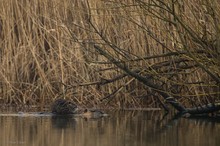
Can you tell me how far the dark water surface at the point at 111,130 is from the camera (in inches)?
257

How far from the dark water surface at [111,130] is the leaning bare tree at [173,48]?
0.35 metres

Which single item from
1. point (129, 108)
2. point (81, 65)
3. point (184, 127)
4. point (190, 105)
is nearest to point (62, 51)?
point (81, 65)

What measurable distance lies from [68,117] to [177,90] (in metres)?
1.35

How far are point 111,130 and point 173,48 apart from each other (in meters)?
1.67

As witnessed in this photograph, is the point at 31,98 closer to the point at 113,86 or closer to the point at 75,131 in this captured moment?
the point at 113,86

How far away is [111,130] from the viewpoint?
741 centimetres

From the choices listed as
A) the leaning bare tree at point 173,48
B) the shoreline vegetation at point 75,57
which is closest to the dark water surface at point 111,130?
the leaning bare tree at point 173,48

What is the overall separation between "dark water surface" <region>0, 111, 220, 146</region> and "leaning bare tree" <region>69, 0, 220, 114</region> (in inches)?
13.6

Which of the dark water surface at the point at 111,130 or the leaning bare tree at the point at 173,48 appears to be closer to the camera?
the dark water surface at the point at 111,130

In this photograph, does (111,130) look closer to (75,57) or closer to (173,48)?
(173,48)

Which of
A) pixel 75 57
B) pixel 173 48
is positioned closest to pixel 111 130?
pixel 173 48

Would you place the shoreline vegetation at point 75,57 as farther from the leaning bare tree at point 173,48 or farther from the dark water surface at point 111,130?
the dark water surface at point 111,130

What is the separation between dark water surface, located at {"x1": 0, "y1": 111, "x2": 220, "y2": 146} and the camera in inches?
257

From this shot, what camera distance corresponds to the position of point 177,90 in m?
9.10
